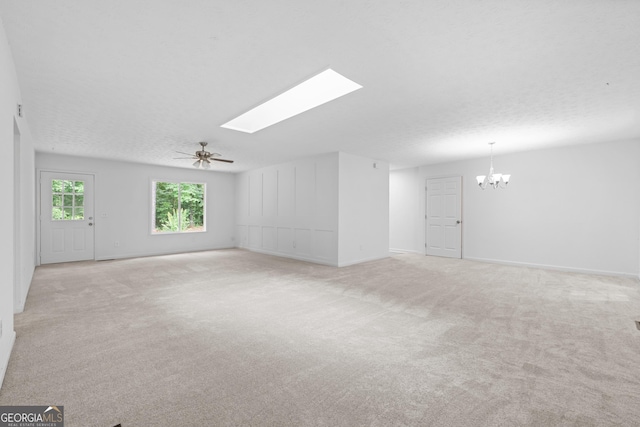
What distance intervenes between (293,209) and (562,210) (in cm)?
611

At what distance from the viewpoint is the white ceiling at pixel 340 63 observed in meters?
→ 1.95

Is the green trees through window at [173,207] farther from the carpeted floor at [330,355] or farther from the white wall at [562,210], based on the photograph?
the white wall at [562,210]

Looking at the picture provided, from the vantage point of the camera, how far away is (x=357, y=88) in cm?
316

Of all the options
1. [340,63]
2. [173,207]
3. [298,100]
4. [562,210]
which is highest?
[298,100]

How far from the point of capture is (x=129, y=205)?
7809 millimetres

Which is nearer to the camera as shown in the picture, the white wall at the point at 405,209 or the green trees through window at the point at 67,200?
the green trees through window at the point at 67,200

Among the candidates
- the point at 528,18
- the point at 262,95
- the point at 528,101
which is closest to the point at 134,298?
the point at 262,95

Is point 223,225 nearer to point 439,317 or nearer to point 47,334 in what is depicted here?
point 47,334

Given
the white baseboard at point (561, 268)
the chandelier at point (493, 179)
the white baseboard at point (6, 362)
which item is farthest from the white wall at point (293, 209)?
the white baseboard at point (6, 362)

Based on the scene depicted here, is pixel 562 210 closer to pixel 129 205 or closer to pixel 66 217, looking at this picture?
pixel 129 205

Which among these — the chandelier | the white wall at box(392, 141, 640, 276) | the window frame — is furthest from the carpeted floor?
the window frame

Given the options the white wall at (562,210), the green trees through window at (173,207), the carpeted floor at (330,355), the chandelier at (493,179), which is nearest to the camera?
the carpeted floor at (330,355)

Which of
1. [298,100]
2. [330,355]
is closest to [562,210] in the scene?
[298,100]

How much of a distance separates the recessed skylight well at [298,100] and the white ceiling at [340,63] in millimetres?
129
